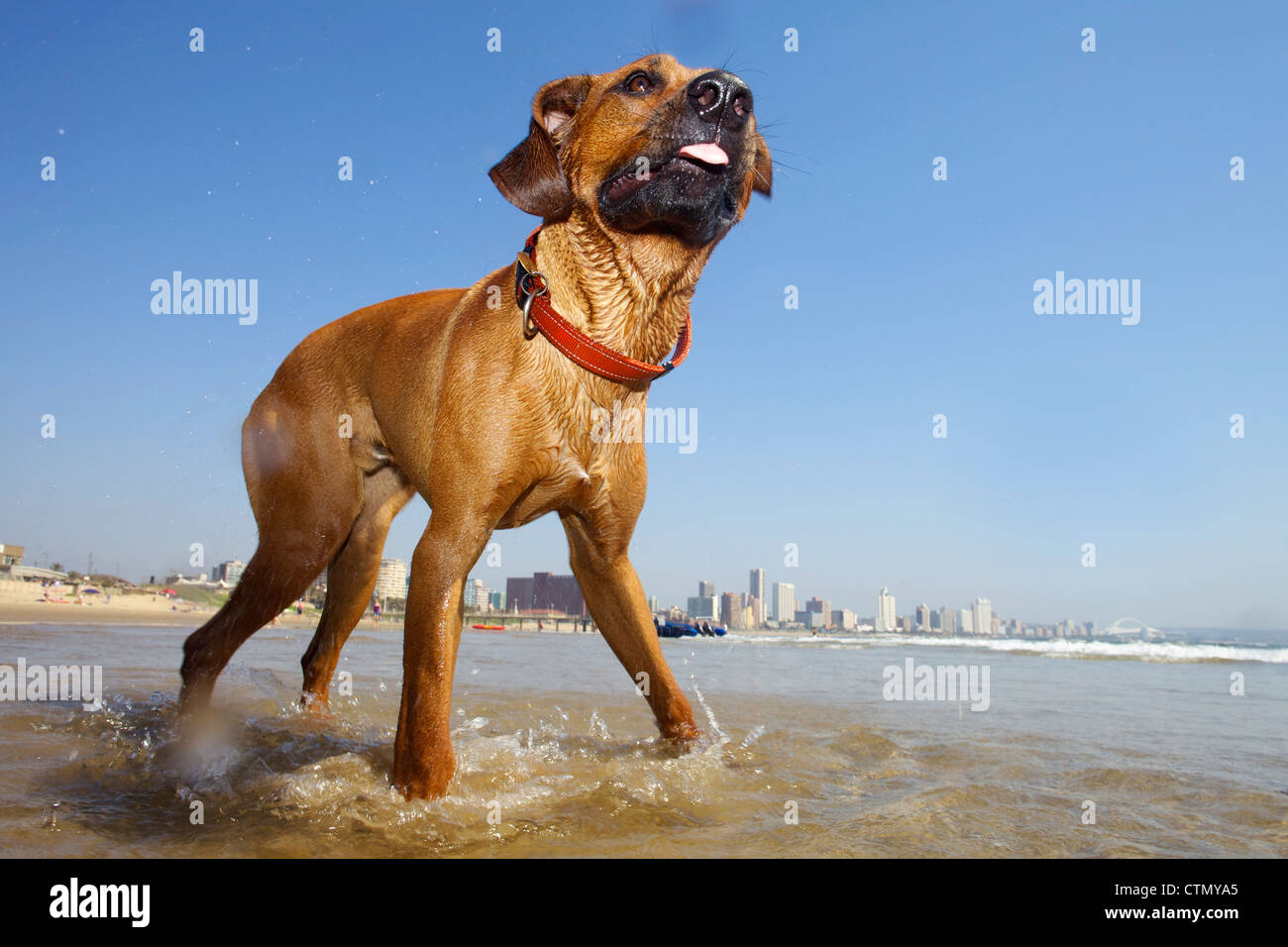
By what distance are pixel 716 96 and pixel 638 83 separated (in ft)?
1.23

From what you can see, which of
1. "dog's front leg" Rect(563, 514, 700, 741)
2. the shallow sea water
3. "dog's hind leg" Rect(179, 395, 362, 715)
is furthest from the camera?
"dog's hind leg" Rect(179, 395, 362, 715)

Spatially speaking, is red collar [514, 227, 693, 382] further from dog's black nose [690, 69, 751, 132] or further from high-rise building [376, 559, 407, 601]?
high-rise building [376, 559, 407, 601]

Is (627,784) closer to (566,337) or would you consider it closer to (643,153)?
(566,337)

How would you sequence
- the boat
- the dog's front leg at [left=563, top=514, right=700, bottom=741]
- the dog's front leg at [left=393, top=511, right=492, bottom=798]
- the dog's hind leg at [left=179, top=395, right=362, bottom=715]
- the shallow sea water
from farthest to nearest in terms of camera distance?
the boat, the dog's hind leg at [left=179, top=395, right=362, bottom=715], the dog's front leg at [left=563, top=514, right=700, bottom=741], the dog's front leg at [left=393, top=511, right=492, bottom=798], the shallow sea water

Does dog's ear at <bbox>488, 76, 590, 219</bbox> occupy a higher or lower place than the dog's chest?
higher

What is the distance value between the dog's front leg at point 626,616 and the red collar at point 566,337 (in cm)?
77

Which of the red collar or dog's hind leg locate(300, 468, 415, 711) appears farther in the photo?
dog's hind leg locate(300, 468, 415, 711)

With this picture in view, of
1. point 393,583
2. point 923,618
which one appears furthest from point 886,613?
point 393,583

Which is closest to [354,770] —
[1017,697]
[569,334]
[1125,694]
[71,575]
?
[569,334]

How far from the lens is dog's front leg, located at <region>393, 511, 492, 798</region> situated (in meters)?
2.64

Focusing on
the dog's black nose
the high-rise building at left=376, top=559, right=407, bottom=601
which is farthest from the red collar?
the high-rise building at left=376, top=559, right=407, bottom=601
